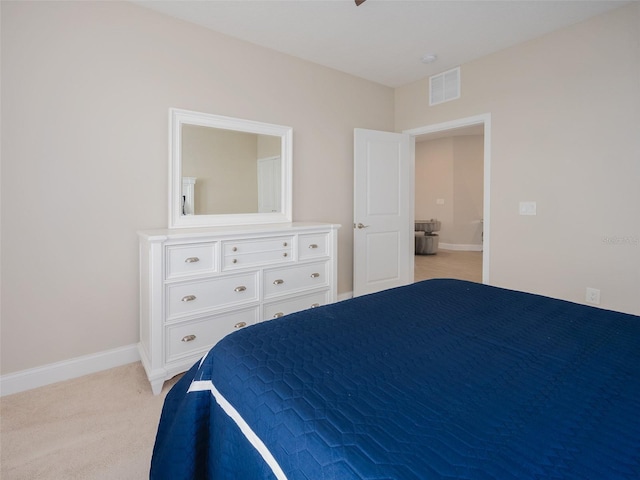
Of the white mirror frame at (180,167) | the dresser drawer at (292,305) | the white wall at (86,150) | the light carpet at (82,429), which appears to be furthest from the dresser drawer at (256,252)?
the light carpet at (82,429)

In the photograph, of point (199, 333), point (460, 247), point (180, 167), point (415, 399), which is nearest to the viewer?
point (415, 399)

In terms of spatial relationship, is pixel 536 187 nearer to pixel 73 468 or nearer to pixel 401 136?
pixel 401 136

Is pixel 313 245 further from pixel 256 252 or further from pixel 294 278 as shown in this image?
pixel 256 252

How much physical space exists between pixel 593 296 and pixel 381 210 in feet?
6.85

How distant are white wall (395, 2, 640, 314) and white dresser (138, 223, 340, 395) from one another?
1980 mm

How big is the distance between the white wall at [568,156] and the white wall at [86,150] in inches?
101

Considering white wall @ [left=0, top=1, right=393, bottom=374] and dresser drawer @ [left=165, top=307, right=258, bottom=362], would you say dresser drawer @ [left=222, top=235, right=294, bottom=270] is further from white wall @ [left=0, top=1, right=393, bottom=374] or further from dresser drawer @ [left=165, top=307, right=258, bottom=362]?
white wall @ [left=0, top=1, right=393, bottom=374]

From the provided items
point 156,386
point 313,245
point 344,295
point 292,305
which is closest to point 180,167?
point 313,245

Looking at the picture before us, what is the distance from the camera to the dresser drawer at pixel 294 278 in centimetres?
251

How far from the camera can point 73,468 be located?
1.48m

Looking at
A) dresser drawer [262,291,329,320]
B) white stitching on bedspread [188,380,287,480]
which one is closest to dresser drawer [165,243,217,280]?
dresser drawer [262,291,329,320]

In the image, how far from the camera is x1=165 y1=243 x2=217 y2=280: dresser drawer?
81.0 inches

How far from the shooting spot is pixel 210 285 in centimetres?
221

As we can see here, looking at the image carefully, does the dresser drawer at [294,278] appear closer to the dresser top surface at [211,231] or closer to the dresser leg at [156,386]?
the dresser top surface at [211,231]
